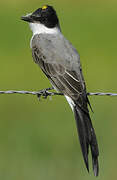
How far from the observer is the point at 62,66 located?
5.79 m

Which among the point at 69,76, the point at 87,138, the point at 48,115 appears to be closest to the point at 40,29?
the point at 69,76

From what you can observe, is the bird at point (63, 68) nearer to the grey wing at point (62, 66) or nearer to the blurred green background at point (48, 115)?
the grey wing at point (62, 66)

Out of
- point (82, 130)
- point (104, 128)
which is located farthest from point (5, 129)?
point (82, 130)

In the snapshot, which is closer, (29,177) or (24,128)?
(29,177)

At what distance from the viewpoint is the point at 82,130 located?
517 cm

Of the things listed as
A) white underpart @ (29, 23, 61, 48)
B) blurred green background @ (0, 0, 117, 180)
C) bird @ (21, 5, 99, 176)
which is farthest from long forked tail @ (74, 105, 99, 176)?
white underpart @ (29, 23, 61, 48)

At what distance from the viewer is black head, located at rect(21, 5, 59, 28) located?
21.1 feet

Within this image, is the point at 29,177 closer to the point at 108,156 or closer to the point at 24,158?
the point at 24,158

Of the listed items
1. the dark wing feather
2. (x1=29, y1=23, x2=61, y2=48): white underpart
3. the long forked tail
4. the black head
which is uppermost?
the black head

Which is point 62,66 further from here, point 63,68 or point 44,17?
point 44,17

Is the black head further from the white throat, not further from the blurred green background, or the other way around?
the blurred green background

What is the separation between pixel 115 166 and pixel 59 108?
2.85 m

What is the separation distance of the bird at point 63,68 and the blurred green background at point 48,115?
0.95 m

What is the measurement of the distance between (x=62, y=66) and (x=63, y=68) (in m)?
0.03
